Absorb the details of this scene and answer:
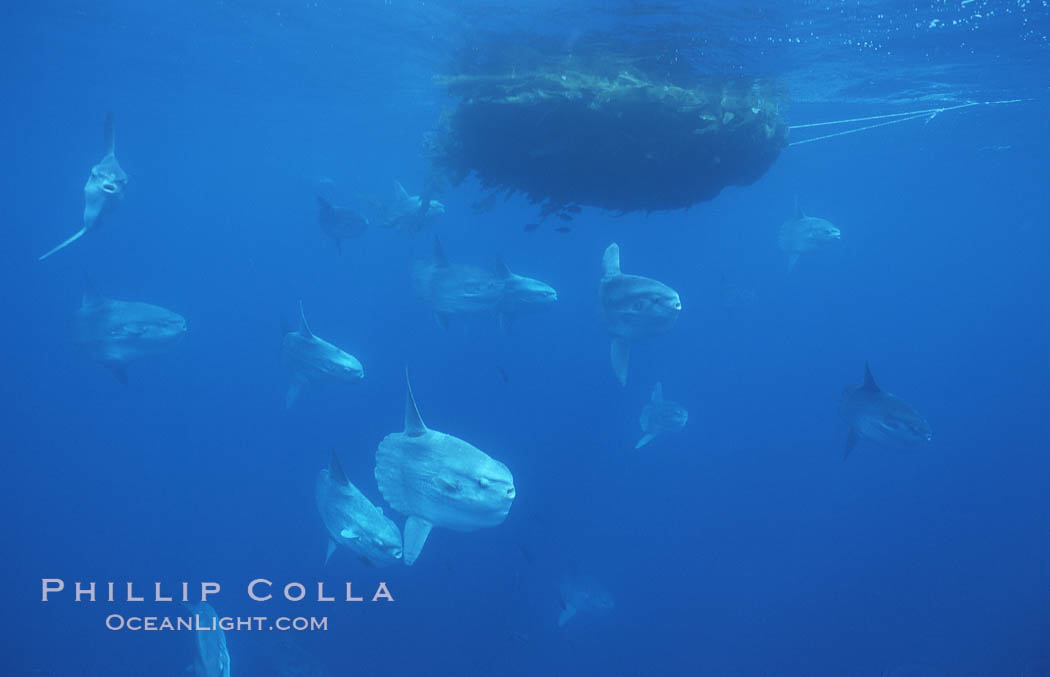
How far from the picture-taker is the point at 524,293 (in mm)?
10703

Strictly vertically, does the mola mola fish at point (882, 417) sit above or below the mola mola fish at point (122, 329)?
above

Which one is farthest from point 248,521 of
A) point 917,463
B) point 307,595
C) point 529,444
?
point 917,463

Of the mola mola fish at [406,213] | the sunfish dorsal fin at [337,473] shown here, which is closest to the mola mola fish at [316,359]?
the sunfish dorsal fin at [337,473]

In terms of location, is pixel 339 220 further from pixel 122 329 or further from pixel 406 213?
pixel 122 329

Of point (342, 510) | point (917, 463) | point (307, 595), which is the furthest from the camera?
point (917, 463)

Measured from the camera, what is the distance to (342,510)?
7188 mm

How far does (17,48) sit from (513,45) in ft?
71.3

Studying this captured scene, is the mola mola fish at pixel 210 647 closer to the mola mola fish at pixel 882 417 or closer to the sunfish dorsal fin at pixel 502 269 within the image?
the sunfish dorsal fin at pixel 502 269

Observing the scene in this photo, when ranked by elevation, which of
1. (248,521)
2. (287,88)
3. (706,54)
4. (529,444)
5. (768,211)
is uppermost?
(706,54)

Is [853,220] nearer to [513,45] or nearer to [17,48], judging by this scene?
[513,45]

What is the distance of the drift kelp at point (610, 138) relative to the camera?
8.17 meters

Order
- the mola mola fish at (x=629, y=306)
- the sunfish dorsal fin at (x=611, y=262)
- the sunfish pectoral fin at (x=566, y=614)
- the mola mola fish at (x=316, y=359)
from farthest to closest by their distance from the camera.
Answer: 1. the sunfish pectoral fin at (x=566, y=614)
2. the mola mola fish at (x=316, y=359)
3. the sunfish dorsal fin at (x=611, y=262)
4. the mola mola fish at (x=629, y=306)

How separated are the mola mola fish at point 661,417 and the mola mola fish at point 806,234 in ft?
19.5

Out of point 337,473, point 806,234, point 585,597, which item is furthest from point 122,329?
point 806,234
